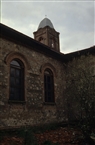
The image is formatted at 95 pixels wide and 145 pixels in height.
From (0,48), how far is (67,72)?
6.09 metres

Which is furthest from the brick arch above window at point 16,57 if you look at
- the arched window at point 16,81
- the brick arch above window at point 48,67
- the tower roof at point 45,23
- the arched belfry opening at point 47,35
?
the tower roof at point 45,23

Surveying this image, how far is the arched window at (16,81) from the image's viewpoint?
341 inches

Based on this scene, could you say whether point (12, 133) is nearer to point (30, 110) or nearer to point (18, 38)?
point (30, 110)

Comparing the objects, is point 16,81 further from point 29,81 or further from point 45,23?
point 45,23

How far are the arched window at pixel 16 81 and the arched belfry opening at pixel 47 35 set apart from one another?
10.6m

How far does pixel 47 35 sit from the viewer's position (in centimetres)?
1964

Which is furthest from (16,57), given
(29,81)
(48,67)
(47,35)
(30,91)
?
(47,35)

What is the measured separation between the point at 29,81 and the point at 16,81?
83 centimetres

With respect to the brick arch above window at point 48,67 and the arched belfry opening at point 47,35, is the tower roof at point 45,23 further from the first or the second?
the brick arch above window at point 48,67

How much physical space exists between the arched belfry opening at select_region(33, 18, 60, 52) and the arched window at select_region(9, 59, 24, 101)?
34.9ft

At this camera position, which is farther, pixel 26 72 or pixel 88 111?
pixel 26 72

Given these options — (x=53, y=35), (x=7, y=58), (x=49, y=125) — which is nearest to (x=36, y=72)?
(x=7, y=58)

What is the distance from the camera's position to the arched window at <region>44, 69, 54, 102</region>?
10.9 m

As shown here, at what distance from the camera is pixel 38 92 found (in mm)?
9914
